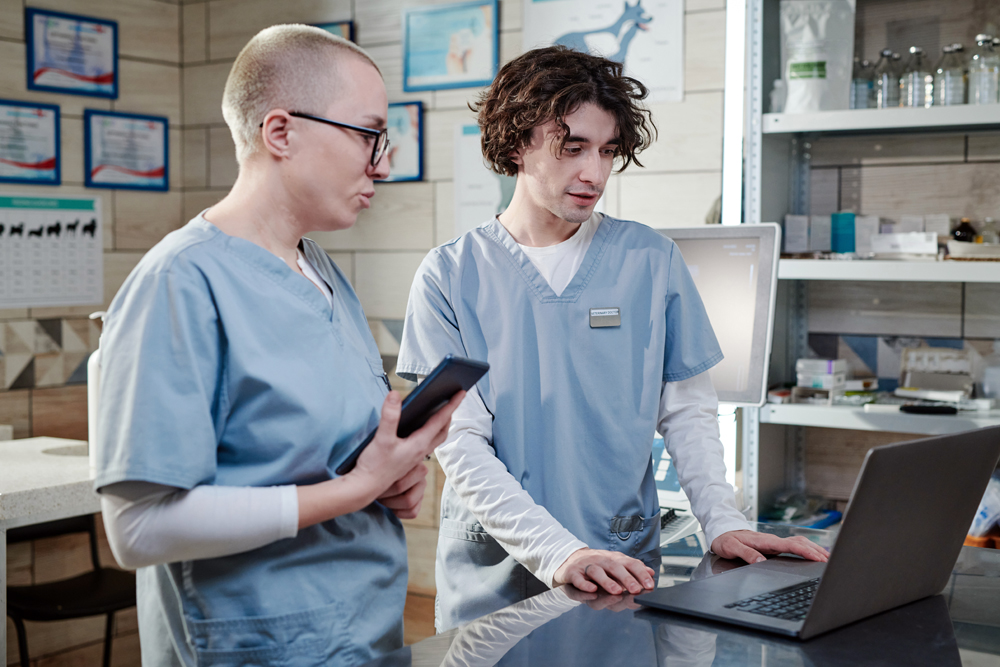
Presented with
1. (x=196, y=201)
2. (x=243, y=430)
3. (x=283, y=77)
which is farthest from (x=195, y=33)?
(x=243, y=430)

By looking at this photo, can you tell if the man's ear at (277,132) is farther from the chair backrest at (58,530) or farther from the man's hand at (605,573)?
the chair backrest at (58,530)

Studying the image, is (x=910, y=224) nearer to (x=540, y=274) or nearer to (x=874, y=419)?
(x=874, y=419)

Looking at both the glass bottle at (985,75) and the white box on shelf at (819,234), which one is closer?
the glass bottle at (985,75)

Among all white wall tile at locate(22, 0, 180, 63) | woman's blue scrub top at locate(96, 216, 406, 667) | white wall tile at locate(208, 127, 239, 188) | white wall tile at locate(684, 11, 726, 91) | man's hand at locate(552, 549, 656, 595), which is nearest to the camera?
woman's blue scrub top at locate(96, 216, 406, 667)

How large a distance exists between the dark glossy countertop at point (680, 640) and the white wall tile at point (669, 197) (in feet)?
5.94

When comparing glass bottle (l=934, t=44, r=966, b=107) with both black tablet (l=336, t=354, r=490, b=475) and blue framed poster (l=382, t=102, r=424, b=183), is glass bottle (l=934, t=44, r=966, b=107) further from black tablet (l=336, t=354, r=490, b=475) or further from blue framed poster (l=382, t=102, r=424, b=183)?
black tablet (l=336, t=354, r=490, b=475)

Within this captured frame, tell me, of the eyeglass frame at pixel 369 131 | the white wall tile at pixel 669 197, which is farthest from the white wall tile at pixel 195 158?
the eyeglass frame at pixel 369 131

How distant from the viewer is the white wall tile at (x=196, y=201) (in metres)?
3.64

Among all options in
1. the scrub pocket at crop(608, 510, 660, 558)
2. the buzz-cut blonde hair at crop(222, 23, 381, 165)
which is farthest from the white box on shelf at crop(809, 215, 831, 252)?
the buzz-cut blonde hair at crop(222, 23, 381, 165)

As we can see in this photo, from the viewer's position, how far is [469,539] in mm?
1514

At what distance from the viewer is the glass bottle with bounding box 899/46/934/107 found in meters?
2.43

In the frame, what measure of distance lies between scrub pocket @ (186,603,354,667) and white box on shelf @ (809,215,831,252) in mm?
2010

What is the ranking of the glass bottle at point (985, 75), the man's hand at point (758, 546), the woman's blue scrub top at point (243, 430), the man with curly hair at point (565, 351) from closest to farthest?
the woman's blue scrub top at point (243, 430) → the man's hand at point (758, 546) → the man with curly hair at point (565, 351) → the glass bottle at point (985, 75)

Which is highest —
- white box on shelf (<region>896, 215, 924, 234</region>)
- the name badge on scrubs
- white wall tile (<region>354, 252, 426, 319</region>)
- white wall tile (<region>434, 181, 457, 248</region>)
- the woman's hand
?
white wall tile (<region>434, 181, 457, 248</region>)
